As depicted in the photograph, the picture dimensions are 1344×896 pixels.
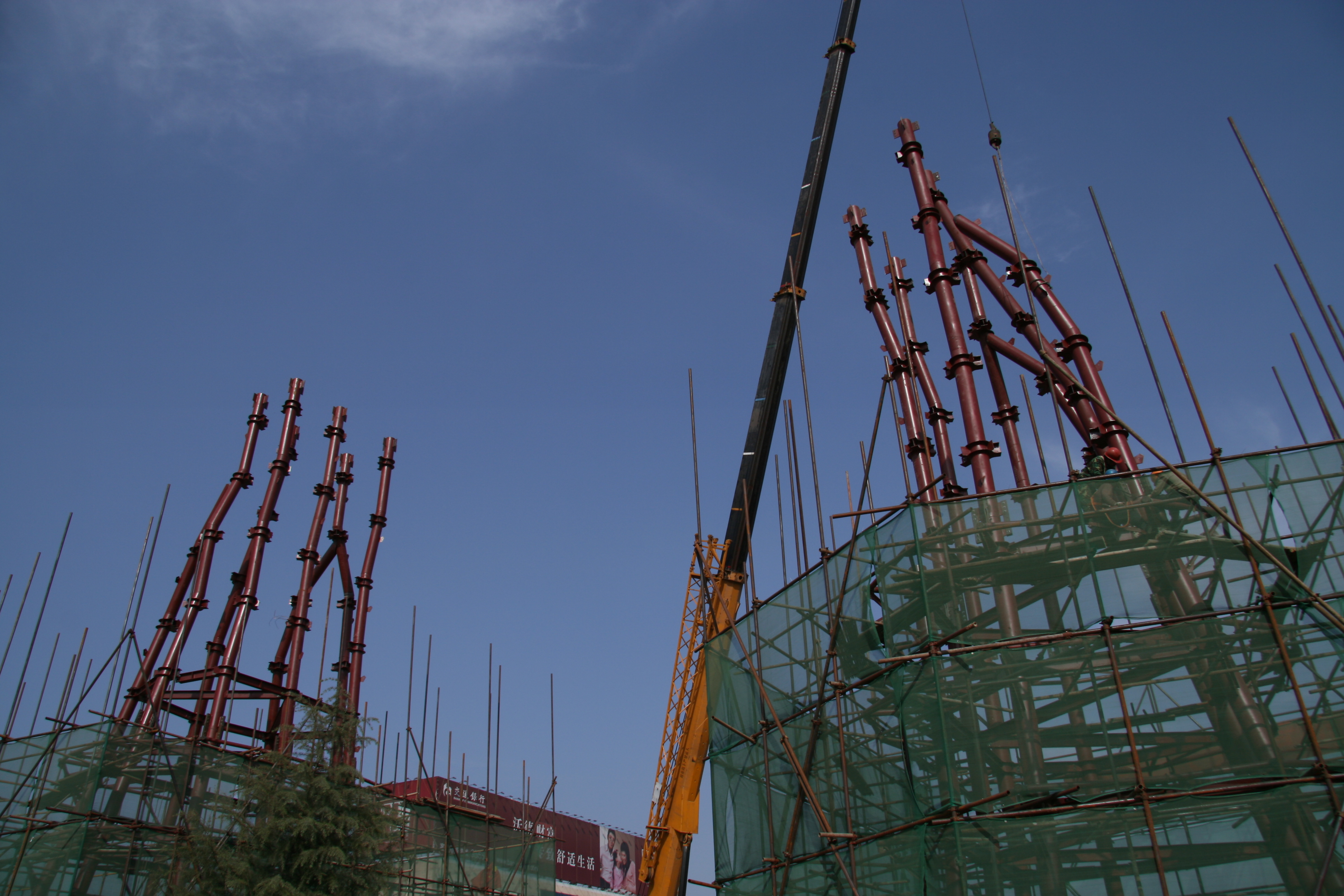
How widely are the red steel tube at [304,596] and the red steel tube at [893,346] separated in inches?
647

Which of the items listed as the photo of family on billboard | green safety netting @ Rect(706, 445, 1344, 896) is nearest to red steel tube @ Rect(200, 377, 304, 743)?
green safety netting @ Rect(706, 445, 1344, 896)

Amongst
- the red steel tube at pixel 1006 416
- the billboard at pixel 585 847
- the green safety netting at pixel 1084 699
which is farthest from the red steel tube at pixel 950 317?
the billboard at pixel 585 847

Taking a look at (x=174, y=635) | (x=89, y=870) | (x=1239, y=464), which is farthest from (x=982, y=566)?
(x=174, y=635)

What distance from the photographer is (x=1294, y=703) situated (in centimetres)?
1040

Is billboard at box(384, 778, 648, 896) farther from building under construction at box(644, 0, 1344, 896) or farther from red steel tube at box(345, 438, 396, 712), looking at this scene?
building under construction at box(644, 0, 1344, 896)

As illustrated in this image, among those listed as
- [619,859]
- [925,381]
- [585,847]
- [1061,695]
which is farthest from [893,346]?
[619,859]

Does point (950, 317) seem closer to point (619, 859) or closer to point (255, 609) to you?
point (255, 609)

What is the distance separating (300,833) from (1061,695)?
12967 millimetres

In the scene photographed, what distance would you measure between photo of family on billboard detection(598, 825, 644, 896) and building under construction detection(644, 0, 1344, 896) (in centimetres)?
5486

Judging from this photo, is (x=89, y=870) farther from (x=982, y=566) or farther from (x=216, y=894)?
(x=982, y=566)

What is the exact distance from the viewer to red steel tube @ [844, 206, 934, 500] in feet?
63.9

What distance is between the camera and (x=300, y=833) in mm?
17547

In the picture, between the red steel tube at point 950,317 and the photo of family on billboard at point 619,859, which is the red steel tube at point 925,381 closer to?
the red steel tube at point 950,317

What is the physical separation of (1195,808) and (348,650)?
965 inches
